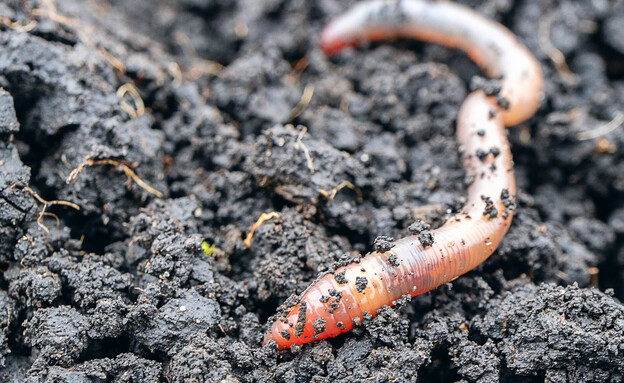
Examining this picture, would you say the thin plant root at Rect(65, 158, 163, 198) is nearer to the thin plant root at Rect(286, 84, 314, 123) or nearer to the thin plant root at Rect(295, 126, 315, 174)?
the thin plant root at Rect(295, 126, 315, 174)

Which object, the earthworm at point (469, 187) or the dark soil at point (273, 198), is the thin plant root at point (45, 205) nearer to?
the dark soil at point (273, 198)

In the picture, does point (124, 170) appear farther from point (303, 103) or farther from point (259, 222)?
point (303, 103)

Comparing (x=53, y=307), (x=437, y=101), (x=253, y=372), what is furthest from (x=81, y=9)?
(x=253, y=372)

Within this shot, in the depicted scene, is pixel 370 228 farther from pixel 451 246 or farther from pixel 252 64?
pixel 252 64

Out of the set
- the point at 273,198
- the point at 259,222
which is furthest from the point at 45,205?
the point at 273,198

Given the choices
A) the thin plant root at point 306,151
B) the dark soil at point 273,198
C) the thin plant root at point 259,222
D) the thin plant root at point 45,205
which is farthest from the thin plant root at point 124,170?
the thin plant root at point 306,151

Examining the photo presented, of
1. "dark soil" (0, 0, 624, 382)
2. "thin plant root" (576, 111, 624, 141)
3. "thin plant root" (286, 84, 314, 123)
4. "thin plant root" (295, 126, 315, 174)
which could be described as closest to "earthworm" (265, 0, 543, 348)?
"dark soil" (0, 0, 624, 382)
